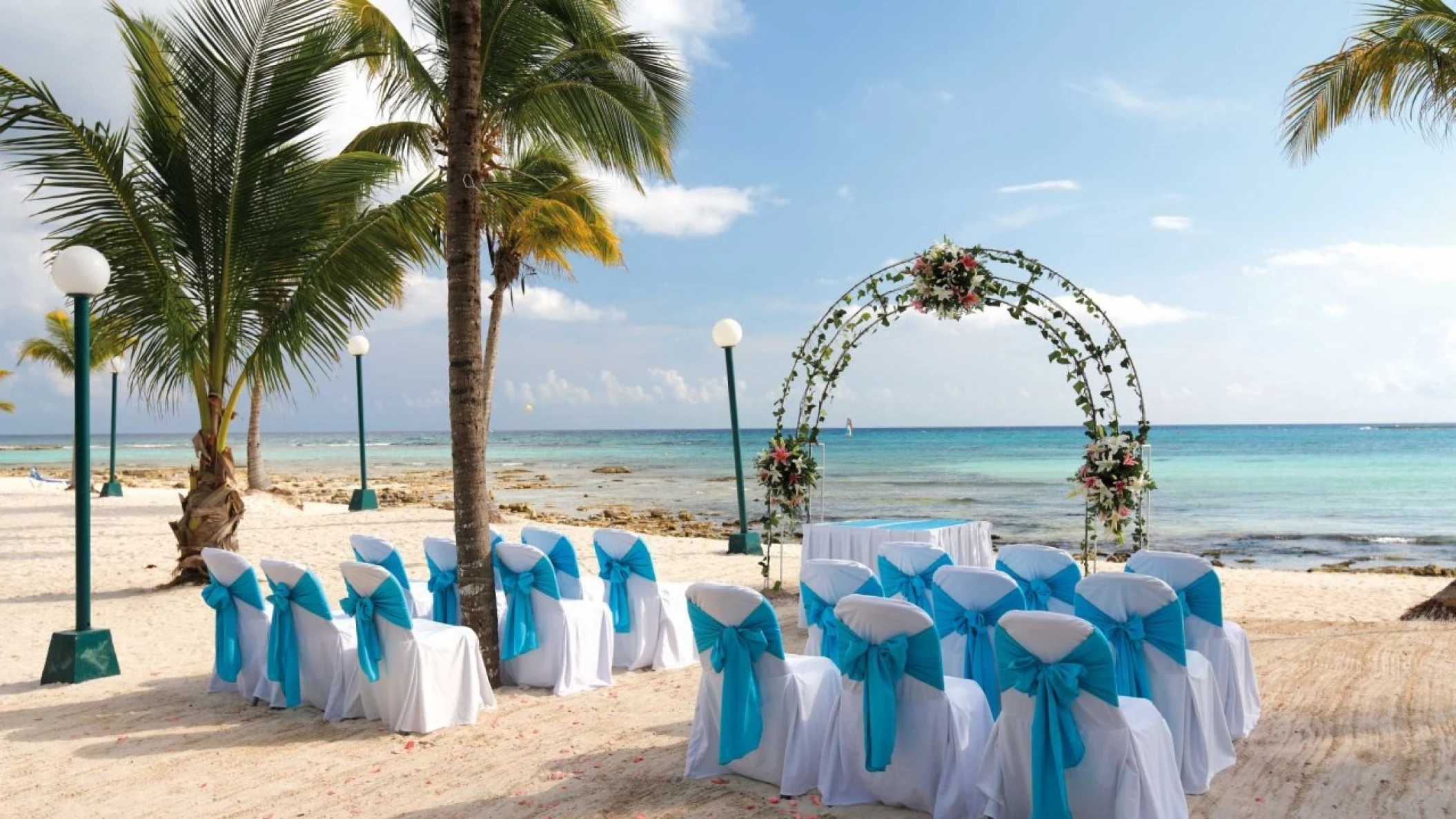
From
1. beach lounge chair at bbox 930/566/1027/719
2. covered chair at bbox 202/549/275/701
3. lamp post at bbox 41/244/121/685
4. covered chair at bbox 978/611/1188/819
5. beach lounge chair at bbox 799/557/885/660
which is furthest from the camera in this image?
lamp post at bbox 41/244/121/685

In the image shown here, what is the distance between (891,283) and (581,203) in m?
7.90

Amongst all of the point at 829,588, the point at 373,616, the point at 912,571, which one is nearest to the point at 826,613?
the point at 829,588

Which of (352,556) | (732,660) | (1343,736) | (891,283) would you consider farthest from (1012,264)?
(352,556)

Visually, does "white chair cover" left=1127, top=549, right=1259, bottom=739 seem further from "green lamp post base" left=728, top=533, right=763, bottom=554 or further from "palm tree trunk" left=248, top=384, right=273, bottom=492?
"palm tree trunk" left=248, top=384, right=273, bottom=492

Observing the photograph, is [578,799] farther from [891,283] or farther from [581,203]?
[581,203]

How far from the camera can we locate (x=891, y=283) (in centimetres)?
Answer: 806

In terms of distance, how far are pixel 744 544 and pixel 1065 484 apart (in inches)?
870

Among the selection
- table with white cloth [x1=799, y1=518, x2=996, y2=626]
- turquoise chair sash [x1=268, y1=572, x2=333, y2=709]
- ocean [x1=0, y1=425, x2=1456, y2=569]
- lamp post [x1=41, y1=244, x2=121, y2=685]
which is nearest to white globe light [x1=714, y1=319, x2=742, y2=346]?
ocean [x1=0, y1=425, x2=1456, y2=569]

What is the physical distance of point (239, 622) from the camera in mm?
5703

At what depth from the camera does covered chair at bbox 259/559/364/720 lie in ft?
17.0

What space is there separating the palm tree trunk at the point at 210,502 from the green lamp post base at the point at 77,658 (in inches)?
109

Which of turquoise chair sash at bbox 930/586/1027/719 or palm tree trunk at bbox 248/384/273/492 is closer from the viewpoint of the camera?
turquoise chair sash at bbox 930/586/1027/719

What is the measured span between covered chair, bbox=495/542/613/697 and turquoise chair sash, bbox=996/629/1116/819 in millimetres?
3056

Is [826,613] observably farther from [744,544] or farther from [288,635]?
[744,544]
